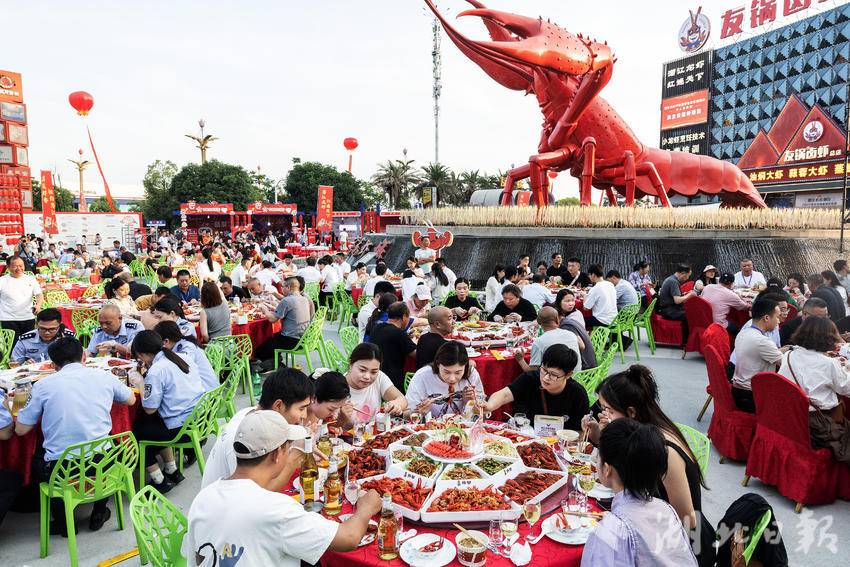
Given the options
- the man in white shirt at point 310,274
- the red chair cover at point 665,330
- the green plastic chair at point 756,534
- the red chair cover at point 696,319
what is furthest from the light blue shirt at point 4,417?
the red chair cover at point 665,330

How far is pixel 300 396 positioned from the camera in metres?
2.86

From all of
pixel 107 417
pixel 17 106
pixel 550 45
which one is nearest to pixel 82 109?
pixel 17 106

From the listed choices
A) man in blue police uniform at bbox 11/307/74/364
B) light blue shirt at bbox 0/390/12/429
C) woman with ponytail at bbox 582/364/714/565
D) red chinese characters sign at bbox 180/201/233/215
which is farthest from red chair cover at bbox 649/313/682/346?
red chinese characters sign at bbox 180/201/233/215

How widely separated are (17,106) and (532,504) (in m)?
30.6

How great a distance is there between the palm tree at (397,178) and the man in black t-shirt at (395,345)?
141 feet

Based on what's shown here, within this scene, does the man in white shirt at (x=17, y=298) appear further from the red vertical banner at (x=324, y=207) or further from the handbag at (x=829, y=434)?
the red vertical banner at (x=324, y=207)

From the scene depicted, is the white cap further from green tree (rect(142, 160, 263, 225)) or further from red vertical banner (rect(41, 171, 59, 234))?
green tree (rect(142, 160, 263, 225))

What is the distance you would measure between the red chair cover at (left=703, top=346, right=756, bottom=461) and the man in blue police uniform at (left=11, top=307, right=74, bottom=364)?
6.37 meters

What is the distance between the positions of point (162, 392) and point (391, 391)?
1849mm

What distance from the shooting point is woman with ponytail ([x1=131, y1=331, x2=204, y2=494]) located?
4117mm

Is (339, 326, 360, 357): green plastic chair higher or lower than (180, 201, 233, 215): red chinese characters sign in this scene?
lower

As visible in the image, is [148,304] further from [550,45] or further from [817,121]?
[817,121]

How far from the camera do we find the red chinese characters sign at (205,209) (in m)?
35.5

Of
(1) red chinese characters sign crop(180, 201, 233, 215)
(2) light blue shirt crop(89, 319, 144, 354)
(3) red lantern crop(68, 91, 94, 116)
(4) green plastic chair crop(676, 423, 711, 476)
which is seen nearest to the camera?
(4) green plastic chair crop(676, 423, 711, 476)
